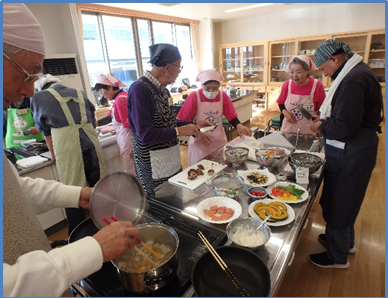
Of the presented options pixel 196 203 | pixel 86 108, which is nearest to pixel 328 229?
pixel 196 203

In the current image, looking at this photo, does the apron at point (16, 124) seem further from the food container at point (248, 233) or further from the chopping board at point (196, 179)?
the food container at point (248, 233)

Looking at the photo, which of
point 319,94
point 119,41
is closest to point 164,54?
point 319,94

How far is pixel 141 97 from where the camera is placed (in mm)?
1469

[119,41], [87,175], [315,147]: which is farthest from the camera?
[119,41]

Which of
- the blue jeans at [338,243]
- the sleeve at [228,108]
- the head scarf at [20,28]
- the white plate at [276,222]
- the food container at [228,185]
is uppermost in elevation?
the head scarf at [20,28]

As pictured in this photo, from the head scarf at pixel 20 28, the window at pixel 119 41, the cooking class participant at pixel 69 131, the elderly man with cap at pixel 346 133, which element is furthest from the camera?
the window at pixel 119 41

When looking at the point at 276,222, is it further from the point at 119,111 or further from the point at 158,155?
the point at 119,111

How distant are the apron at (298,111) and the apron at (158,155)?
1.38 m

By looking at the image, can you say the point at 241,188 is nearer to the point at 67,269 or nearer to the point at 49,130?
the point at 67,269

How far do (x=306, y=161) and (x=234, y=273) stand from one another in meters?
1.07

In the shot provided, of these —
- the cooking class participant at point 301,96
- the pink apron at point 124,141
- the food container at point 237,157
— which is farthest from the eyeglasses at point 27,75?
the cooking class participant at point 301,96

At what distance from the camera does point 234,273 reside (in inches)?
31.1

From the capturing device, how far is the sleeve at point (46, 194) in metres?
0.94

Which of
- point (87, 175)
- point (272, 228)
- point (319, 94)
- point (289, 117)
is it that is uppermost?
point (319, 94)
